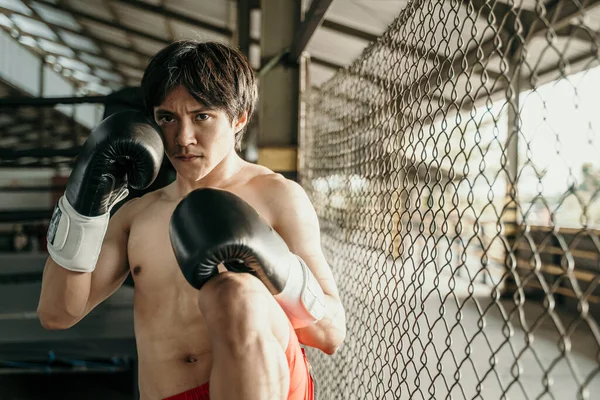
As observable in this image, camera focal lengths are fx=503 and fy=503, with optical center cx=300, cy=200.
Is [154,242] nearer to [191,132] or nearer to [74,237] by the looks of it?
[74,237]

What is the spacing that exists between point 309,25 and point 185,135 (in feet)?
3.53

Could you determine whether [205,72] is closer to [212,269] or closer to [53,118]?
[212,269]

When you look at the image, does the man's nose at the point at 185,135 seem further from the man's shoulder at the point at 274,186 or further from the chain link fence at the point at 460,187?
the chain link fence at the point at 460,187

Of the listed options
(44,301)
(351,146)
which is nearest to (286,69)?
(351,146)

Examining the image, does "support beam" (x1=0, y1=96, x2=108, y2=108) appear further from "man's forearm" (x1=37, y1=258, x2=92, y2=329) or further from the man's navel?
the man's navel

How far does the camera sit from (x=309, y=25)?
2.01 metres

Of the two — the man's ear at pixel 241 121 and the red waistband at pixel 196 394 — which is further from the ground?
the man's ear at pixel 241 121

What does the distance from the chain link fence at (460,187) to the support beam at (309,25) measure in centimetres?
22

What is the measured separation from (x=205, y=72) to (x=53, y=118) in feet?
42.9

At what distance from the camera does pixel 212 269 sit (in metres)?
0.91

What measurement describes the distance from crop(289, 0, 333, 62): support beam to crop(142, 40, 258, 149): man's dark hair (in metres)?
0.63

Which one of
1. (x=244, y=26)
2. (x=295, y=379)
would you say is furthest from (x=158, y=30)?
(x=295, y=379)

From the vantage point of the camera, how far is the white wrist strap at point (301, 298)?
1.02 m

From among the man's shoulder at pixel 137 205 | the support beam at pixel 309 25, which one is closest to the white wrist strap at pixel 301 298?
the man's shoulder at pixel 137 205
